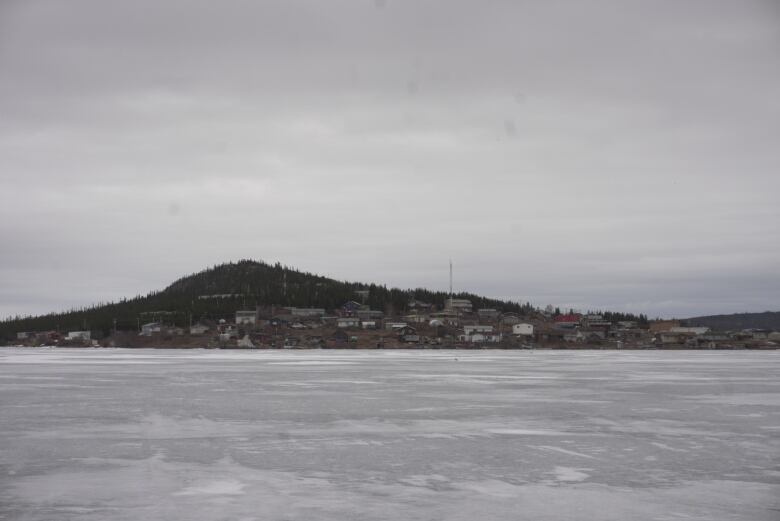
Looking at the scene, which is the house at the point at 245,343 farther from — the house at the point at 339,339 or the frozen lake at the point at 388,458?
the frozen lake at the point at 388,458

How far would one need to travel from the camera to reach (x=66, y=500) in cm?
1420

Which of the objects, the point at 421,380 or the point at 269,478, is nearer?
the point at 269,478

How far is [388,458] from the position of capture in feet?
61.5

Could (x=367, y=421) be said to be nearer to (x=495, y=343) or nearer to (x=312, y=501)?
(x=312, y=501)

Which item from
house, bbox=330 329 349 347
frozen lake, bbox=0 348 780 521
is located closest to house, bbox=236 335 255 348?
house, bbox=330 329 349 347

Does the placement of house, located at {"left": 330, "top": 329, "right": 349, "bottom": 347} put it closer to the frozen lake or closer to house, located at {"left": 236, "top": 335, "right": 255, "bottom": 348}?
Result: house, located at {"left": 236, "top": 335, "right": 255, "bottom": 348}

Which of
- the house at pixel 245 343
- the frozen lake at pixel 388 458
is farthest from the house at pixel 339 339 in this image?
the frozen lake at pixel 388 458

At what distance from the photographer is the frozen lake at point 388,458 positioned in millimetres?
13758

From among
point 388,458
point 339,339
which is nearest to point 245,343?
point 339,339

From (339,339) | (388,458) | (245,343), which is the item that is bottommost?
(388,458)

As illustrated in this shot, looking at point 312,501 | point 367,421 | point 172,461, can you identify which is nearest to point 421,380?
point 367,421

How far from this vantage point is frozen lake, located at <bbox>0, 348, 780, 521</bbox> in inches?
542

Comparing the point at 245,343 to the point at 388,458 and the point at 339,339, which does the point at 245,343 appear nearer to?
the point at 339,339

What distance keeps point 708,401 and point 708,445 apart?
14.4m
